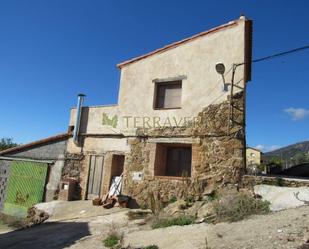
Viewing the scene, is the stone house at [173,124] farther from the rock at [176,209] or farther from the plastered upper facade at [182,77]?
the rock at [176,209]

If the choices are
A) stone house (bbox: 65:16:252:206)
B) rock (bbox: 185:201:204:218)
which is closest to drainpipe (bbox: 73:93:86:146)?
stone house (bbox: 65:16:252:206)

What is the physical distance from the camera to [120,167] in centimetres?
1257

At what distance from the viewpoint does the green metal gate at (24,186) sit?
1343 centimetres

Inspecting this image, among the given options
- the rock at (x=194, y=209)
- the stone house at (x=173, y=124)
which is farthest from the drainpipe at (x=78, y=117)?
the rock at (x=194, y=209)

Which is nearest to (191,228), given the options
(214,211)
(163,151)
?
(214,211)

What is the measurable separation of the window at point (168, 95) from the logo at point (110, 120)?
6.09 feet

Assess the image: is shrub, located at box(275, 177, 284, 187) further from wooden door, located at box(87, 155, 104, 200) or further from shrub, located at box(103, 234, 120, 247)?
wooden door, located at box(87, 155, 104, 200)

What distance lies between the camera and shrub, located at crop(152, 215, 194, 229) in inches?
310

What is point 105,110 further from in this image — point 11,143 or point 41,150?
point 11,143

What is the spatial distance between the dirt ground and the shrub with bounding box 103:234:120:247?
0.58 feet

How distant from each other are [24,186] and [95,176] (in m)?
3.80

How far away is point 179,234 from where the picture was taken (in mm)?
6910

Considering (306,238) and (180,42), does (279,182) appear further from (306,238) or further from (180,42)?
(180,42)

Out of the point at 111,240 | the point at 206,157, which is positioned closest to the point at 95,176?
the point at 206,157
